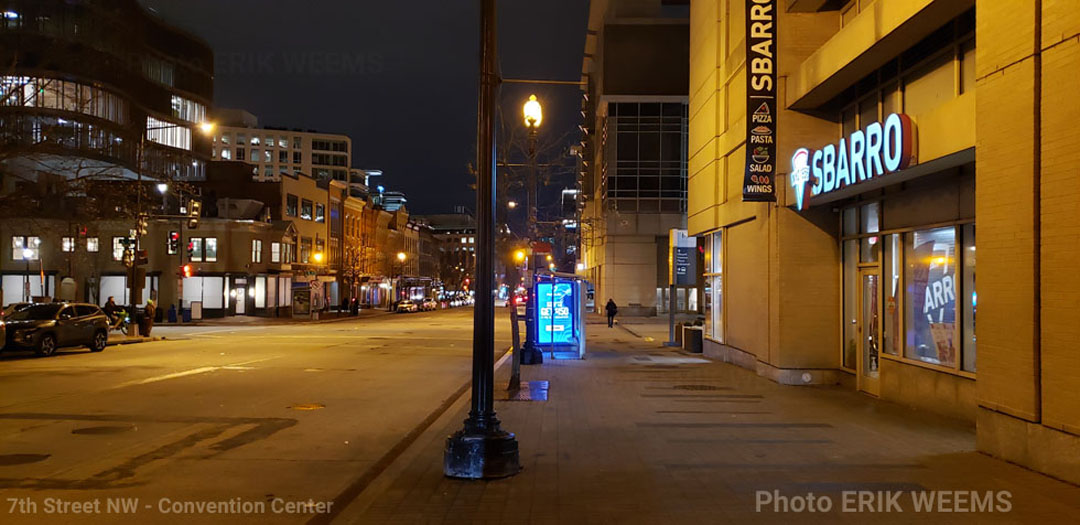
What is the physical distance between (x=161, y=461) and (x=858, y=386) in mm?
12056

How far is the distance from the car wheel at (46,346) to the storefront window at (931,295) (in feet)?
76.0

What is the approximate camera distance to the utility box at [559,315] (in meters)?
23.5

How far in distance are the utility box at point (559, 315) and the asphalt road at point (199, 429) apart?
→ 2555 millimetres

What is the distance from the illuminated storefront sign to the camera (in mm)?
10797

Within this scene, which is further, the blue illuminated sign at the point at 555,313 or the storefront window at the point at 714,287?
the blue illuminated sign at the point at 555,313

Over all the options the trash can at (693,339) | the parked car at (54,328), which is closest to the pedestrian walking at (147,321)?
the parked car at (54,328)

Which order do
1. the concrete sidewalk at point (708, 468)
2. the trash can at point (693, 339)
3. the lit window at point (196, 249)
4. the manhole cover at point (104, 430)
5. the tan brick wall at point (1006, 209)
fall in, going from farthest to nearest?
1. the lit window at point (196, 249)
2. the trash can at point (693, 339)
3. the manhole cover at point (104, 430)
4. the tan brick wall at point (1006, 209)
5. the concrete sidewalk at point (708, 468)

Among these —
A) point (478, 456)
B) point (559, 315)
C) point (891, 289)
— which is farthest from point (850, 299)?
point (478, 456)

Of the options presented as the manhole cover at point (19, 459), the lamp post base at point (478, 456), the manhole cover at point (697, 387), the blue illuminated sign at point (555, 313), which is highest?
the blue illuminated sign at point (555, 313)

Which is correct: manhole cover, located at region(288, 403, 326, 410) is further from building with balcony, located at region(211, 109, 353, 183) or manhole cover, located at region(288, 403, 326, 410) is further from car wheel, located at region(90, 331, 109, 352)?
building with balcony, located at region(211, 109, 353, 183)

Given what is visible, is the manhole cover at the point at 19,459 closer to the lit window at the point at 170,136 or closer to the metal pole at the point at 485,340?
the metal pole at the point at 485,340

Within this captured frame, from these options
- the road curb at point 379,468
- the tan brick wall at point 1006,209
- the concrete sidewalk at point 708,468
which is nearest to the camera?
the concrete sidewalk at point 708,468

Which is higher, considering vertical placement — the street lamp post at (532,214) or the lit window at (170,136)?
the lit window at (170,136)

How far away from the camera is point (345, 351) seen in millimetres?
25703
